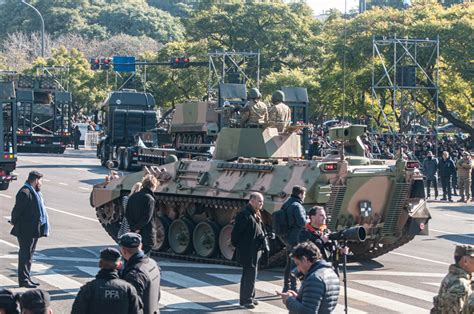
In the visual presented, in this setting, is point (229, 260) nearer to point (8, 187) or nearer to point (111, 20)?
point (8, 187)

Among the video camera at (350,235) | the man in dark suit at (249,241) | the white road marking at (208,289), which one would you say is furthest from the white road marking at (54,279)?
the video camera at (350,235)

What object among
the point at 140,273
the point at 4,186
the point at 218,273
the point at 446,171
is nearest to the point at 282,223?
the point at 218,273

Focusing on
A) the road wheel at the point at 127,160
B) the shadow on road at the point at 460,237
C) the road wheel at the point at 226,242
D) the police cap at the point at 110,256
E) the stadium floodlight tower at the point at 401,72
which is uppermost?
the stadium floodlight tower at the point at 401,72

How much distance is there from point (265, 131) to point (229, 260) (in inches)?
119

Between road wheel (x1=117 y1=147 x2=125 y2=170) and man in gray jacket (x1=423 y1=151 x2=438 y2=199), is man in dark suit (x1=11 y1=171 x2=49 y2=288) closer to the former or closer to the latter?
man in gray jacket (x1=423 y1=151 x2=438 y2=199)

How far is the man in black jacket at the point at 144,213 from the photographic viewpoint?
604 inches

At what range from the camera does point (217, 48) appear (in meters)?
56.8

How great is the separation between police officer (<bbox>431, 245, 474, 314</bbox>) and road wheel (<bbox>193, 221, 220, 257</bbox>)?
31.9 ft

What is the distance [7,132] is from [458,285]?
22.7 m

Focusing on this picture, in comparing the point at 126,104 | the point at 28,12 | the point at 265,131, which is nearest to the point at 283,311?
the point at 265,131

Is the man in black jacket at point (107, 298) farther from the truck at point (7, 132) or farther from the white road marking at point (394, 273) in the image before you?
the truck at point (7, 132)

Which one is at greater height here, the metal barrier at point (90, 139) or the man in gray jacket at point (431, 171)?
the metal barrier at point (90, 139)

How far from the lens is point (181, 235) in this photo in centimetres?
1967

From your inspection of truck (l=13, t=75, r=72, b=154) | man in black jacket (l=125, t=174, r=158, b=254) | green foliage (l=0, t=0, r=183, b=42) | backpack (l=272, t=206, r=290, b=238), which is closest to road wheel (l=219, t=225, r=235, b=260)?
man in black jacket (l=125, t=174, r=158, b=254)
